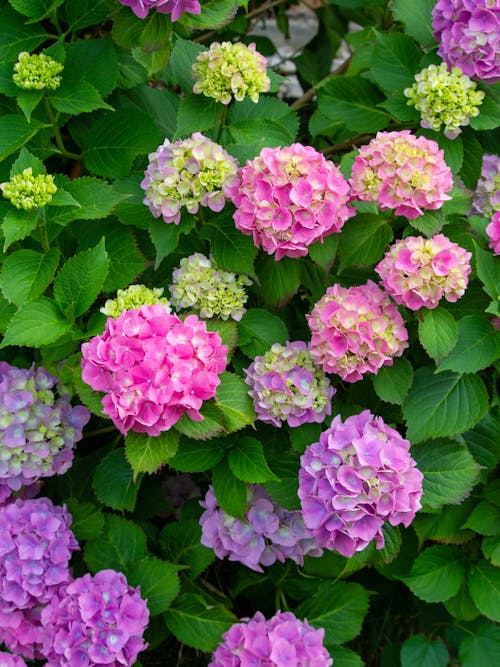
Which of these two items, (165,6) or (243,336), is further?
(243,336)

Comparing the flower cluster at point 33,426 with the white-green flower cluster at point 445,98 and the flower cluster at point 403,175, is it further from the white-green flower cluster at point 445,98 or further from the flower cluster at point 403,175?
the white-green flower cluster at point 445,98

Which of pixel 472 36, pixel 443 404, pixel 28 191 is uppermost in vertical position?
pixel 472 36

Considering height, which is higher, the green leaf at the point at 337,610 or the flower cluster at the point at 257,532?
the flower cluster at the point at 257,532

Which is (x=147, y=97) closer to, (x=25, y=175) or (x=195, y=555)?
(x=25, y=175)

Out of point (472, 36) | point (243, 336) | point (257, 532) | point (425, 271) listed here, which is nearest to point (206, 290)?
point (243, 336)

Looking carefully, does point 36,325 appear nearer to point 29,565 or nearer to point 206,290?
point 206,290

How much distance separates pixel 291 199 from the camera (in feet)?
5.55

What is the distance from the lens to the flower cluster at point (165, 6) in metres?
1.79

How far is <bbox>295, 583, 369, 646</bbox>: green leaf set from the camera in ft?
6.80

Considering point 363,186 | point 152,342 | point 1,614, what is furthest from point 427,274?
point 1,614

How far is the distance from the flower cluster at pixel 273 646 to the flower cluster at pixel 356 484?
0.30 metres

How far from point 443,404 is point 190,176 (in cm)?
77

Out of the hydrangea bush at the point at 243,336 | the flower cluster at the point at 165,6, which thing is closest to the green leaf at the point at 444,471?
the hydrangea bush at the point at 243,336

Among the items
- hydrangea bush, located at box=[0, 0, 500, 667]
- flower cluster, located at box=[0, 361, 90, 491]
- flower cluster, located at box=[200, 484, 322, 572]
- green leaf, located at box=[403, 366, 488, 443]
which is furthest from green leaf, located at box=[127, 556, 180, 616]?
green leaf, located at box=[403, 366, 488, 443]
